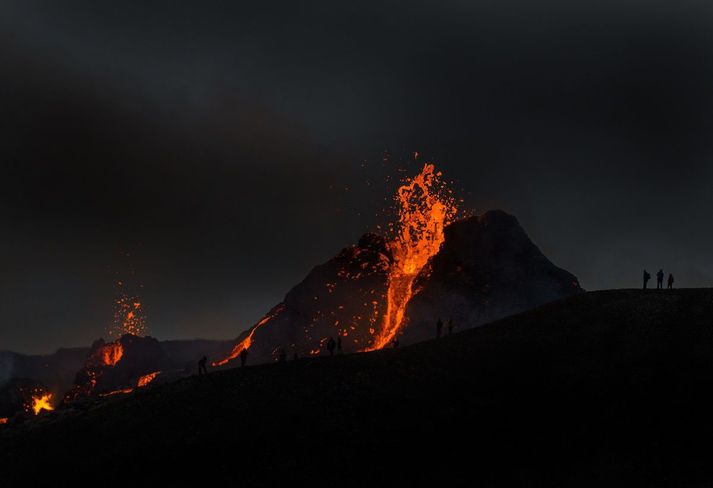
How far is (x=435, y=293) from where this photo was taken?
6747 inches

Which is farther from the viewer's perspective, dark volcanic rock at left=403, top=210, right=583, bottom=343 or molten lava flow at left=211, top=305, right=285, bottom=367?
molten lava flow at left=211, top=305, right=285, bottom=367

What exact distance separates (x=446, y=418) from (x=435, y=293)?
121 m

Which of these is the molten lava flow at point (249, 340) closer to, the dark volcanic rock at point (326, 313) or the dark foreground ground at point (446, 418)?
the dark volcanic rock at point (326, 313)

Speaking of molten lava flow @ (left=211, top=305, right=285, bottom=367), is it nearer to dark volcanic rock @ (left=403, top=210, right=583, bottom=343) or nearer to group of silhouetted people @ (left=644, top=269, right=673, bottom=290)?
dark volcanic rock @ (left=403, top=210, right=583, bottom=343)

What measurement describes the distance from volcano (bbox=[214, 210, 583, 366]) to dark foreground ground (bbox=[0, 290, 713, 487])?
94772 millimetres

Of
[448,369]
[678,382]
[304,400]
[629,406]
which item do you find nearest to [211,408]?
[304,400]

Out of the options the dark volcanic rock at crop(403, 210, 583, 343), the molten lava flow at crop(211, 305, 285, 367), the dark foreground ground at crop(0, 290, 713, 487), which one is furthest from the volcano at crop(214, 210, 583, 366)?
the dark foreground ground at crop(0, 290, 713, 487)

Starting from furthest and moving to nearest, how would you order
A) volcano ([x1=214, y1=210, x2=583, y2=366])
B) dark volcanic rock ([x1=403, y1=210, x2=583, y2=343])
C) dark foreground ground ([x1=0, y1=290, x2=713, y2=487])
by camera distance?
volcano ([x1=214, y1=210, x2=583, y2=366]) < dark volcanic rock ([x1=403, y1=210, x2=583, y2=343]) < dark foreground ground ([x1=0, y1=290, x2=713, y2=487])

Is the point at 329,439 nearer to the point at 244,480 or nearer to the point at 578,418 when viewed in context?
the point at 244,480

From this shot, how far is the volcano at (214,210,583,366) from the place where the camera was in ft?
546

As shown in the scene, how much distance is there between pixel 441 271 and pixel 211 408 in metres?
127

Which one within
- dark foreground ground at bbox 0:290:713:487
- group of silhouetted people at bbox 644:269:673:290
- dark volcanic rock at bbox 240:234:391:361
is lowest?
dark foreground ground at bbox 0:290:713:487

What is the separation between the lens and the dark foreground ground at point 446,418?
4447 cm

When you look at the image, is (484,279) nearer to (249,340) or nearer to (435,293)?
(435,293)
